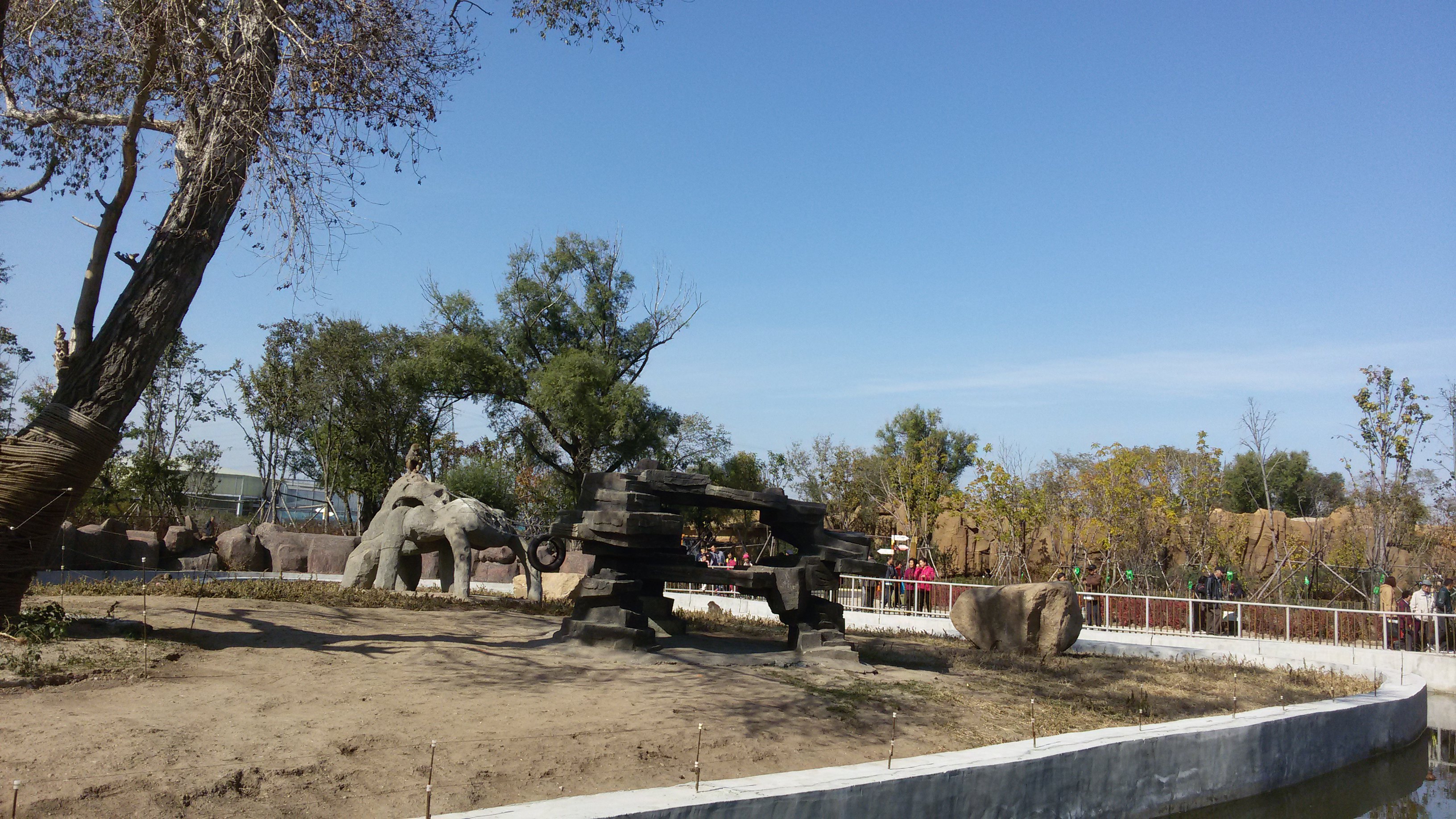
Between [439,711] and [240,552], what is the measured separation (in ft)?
57.4

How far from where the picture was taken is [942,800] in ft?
21.3

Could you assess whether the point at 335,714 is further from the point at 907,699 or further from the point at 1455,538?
the point at 1455,538

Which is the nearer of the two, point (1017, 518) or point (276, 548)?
point (276, 548)

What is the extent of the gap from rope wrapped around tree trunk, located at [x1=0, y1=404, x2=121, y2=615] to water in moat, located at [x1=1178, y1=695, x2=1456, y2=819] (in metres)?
9.76

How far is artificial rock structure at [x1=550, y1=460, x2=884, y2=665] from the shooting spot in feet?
35.8

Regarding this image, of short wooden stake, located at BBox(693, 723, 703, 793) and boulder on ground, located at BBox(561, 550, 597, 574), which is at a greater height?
boulder on ground, located at BBox(561, 550, 597, 574)

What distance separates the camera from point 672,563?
39.4ft

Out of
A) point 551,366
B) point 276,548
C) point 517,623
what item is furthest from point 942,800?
point 551,366

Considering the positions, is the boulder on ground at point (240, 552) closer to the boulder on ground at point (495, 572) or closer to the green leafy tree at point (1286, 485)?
the boulder on ground at point (495, 572)

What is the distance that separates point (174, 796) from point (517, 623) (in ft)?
24.4

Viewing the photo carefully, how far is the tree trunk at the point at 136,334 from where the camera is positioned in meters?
8.00

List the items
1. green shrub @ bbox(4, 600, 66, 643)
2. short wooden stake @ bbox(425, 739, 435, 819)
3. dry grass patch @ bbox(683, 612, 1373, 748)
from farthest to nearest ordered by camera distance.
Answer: dry grass patch @ bbox(683, 612, 1373, 748) < green shrub @ bbox(4, 600, 66, 643) < short wooden stake @ bbox(425, 739, 435, 819)

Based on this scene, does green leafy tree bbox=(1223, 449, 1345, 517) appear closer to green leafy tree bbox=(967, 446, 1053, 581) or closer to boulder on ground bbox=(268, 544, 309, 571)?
green leafy tree bbox=(967, 446, 1053, 581)

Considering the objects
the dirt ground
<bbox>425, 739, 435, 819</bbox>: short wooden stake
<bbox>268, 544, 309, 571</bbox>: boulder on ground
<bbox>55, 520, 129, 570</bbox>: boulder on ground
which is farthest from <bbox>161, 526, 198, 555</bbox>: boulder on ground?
<bbox>425, 739, 435, 819</bbox>: short wooden stake
